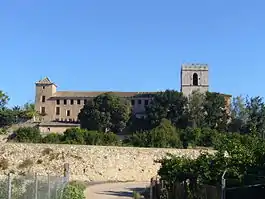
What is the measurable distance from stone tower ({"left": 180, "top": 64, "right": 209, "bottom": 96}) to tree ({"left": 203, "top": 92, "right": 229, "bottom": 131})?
13375 millimetres

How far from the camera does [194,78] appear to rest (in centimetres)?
11506

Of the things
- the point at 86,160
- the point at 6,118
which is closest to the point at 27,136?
the point at 86,160

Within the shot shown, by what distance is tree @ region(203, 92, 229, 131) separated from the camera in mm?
95625

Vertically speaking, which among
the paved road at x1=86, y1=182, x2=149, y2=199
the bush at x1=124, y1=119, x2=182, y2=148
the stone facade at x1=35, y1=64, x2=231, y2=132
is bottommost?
the paved road at x1=86, y1=182, x2=149, y2=199

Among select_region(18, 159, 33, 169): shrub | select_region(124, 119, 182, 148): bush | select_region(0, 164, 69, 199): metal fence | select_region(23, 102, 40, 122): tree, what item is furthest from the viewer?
select_region(23, 102, 40, 122): tree

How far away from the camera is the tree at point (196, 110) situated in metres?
96.7

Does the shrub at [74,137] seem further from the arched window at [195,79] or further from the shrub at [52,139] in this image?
the arched window at [195,79]

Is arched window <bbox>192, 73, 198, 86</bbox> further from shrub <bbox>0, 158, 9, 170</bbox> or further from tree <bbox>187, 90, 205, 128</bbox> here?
shrub <bbox>0, 158, 9, 170</bbox>

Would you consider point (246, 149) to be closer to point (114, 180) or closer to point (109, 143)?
point (114, 180)

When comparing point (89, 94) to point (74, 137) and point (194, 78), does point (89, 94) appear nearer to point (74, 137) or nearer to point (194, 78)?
point (194, 78)

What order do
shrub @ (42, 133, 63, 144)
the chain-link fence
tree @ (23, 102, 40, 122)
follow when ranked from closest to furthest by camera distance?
the chain-link fence → shrub @ (42, 133, 63, 144) → tree @ (23, 102, 40, 122)

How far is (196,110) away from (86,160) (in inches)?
1822

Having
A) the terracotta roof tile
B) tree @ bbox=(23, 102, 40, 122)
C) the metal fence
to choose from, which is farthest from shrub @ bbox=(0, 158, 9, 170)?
the terracotta roof tile

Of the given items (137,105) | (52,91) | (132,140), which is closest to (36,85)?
(52,91)
